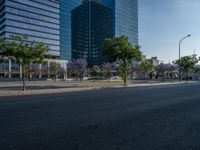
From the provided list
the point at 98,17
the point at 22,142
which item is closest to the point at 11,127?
the point at 22,142

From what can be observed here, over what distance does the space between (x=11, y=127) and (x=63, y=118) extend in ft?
6.07

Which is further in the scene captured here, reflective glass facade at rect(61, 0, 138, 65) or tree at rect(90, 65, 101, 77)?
reflective glass facade at rect(61, 0, 138, 65)

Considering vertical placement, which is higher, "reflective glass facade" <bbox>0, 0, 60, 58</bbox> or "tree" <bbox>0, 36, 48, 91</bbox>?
"reflective glass facade" <bbox>0, 0, 60, 58</bbox>

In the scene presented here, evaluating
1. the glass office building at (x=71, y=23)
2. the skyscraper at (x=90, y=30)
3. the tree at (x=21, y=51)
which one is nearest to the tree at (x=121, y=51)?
the tree at (x=21, y=51)

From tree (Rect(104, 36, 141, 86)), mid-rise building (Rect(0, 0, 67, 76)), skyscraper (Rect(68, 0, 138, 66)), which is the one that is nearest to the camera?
tree (Rect(104, 36, 141, 86))

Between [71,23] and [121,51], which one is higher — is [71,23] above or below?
above

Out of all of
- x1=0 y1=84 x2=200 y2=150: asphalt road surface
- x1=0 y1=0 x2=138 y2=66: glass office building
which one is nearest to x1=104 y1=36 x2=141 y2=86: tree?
x1=0 y1=84 x2=200 y2=150: asphalt road surface

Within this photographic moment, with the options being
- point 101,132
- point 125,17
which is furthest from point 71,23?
point 101,132

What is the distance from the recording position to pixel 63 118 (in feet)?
23.8

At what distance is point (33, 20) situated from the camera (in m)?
93.9

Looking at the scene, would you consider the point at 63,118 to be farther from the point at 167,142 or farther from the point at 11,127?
the point at 167,142

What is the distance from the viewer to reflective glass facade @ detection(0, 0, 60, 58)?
85.4 metres

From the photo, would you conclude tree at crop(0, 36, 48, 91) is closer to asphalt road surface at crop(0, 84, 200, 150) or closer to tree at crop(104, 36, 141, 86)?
tree at crop(104, 36, 141, 86)

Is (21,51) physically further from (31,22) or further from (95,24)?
(95,24)
